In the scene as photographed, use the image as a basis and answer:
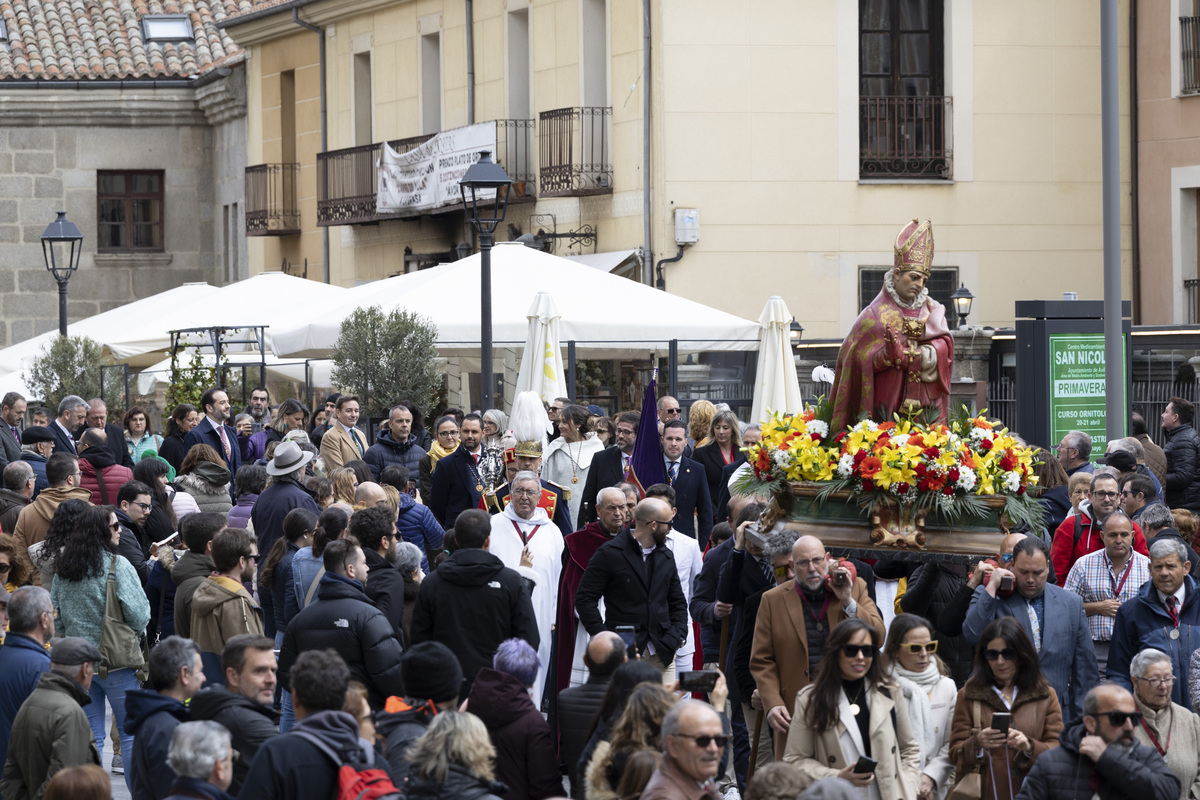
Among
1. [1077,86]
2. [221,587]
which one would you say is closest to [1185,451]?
[221,587]

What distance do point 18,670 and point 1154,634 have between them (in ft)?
17.3

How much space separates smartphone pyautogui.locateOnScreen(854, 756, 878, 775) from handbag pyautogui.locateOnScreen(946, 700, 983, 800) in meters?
0.87

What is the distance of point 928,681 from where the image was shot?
26.0 feet

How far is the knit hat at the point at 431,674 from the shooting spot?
7238mm

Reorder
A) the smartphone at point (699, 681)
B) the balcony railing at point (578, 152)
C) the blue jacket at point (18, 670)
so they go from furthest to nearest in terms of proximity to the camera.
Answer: the balcony railing at point (578, 152)
the blue jacket at point (18, 670)
the smartphone at point (699, 681)

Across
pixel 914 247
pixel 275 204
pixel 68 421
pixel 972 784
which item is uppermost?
pixel 275 204

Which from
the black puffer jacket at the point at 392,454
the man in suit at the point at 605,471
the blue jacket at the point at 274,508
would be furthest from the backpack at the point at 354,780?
the black puffer jacket at the point at 392,454

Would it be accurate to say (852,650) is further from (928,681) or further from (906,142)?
(906,142)

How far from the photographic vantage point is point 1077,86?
987 inches

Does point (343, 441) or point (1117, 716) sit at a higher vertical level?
point (343, 441)

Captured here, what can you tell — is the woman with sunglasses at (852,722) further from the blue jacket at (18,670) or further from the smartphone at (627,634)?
the blue jacket at (18,670)

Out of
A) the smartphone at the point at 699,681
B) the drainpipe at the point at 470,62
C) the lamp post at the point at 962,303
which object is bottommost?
the smartphone at the point at 699,681

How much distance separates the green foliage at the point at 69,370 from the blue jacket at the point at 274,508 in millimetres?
11957

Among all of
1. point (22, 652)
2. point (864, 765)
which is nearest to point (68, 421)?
point (22, 652)
